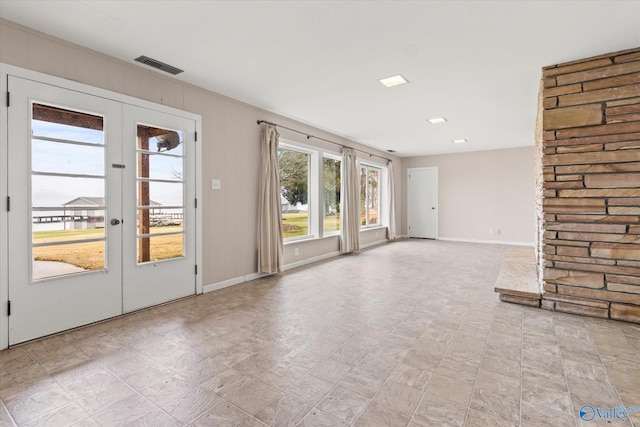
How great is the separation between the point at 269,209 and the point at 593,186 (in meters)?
3.84

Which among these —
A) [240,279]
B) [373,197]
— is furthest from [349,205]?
[240,279]

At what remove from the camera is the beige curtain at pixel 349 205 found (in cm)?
671

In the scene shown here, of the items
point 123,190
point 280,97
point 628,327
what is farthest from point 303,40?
point 628,327

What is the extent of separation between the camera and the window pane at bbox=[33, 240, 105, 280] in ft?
8.82

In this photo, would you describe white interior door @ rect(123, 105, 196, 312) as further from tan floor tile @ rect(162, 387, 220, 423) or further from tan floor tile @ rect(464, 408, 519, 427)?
tan floor tile @ rect(464, 408, 519, 427)

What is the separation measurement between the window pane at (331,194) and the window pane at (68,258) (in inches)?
158

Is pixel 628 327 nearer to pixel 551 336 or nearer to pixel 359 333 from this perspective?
pixel 551 336

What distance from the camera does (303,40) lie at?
2809 mm

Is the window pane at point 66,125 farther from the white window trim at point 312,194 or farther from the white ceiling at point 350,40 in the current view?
the white window trim at point 312,194

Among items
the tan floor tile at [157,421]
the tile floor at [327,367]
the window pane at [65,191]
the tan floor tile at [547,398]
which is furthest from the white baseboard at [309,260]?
the tan floor tile at [547,398]

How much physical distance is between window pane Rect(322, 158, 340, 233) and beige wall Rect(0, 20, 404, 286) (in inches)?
51.2

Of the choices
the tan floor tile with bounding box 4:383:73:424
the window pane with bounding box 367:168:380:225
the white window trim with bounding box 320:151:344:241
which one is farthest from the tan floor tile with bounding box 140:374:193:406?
the window pane with bounding box 367:168:380:225

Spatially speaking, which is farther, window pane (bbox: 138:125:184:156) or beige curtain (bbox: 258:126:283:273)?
beige curtain (bbox: 258:126:283:273)

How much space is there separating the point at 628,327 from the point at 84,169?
516 centimetres
